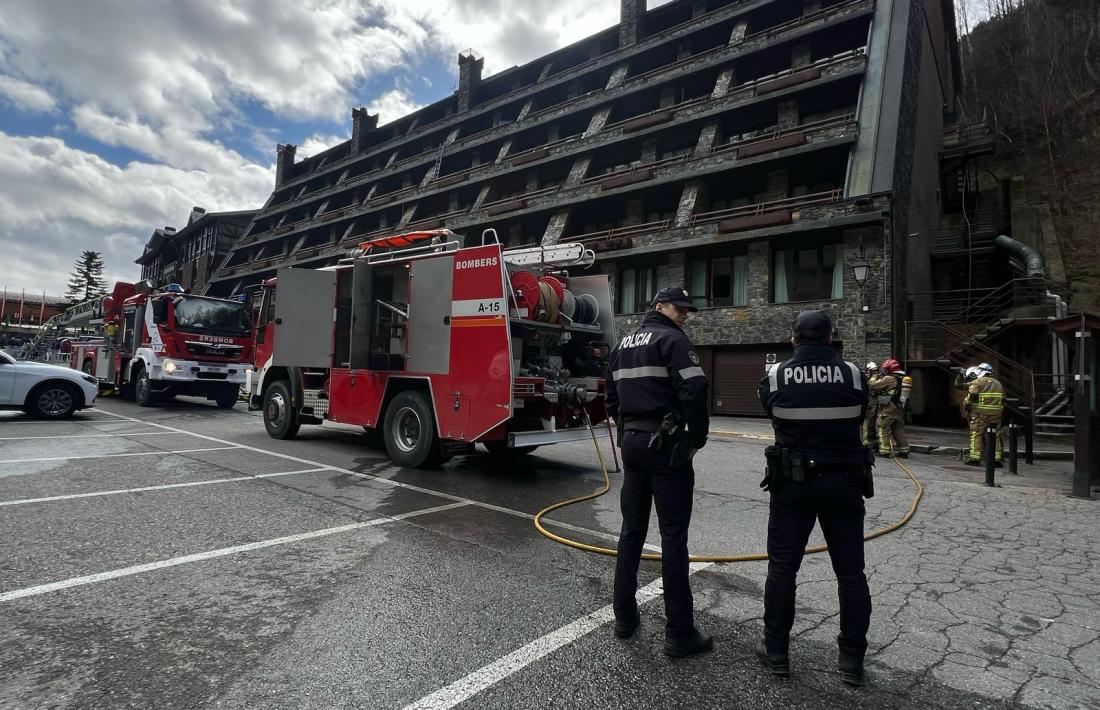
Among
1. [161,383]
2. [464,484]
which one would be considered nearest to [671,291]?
[464,484]

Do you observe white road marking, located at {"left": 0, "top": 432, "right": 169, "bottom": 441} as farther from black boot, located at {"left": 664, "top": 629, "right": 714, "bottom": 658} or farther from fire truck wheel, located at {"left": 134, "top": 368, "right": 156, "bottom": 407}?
black boot, located at {"left": 664, "top": 629, "right": 714, "bottom": 658}

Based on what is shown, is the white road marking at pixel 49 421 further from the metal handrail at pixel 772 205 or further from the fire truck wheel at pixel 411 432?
the metal handrail at pixel 772 205

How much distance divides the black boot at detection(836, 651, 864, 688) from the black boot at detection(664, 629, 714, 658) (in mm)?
587

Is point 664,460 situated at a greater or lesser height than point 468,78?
lesser

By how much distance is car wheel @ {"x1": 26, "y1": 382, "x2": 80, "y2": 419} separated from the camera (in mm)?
10633

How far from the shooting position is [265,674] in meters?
2.43

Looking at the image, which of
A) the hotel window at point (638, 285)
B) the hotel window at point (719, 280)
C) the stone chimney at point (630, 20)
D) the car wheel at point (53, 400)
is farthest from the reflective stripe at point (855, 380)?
the stone chimney at point (630, 20)

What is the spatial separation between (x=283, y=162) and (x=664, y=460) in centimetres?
5736

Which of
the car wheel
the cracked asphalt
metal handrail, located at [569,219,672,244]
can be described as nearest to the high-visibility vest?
the cracked asphalt

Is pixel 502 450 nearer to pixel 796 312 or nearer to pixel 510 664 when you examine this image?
pixel 510 664

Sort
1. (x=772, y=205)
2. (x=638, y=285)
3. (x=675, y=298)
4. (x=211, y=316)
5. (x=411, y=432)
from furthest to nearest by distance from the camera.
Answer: (x=638, y=285), (x=772, y=205), (x=211, y=316), (x=411, y=432), (x=675, y=298)

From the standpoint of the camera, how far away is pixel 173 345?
518 inches

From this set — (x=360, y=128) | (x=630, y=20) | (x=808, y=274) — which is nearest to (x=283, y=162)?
(x=360, y=128)

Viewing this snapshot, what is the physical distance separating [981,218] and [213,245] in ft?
187
